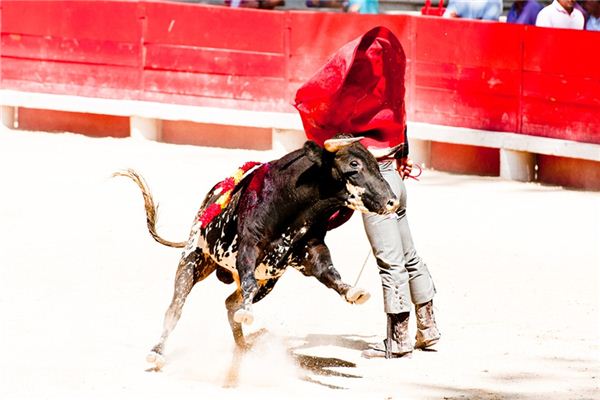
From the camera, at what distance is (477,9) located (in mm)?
12844

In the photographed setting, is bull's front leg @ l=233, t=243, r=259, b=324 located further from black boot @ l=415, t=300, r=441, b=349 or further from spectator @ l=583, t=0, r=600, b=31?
spectator @ l=583, t=0, r=600, b=31

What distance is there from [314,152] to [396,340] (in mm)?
1078

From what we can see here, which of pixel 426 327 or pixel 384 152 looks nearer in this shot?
pixel 384 152

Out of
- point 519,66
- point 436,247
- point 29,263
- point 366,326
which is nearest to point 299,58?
point 519,66

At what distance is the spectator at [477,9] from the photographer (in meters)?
12.8

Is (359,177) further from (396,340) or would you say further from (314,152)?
(396,340)

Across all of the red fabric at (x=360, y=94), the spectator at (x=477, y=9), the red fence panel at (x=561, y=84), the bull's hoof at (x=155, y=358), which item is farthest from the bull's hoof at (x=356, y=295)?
the spectator at (x=477, y=9)

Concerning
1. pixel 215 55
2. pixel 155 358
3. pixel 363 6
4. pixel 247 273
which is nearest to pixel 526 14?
pixel 363 6

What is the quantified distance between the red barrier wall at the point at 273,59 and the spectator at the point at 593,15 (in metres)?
0.29

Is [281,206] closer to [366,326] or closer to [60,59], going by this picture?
[366,326]

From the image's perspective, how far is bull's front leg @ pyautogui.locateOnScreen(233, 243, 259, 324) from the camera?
5.93 meters

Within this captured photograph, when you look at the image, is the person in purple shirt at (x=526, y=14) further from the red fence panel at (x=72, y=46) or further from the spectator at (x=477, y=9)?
the red fence panel at (x=72, y=46)

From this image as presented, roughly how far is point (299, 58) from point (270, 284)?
7.36 metres

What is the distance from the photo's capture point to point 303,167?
6.09 meters
